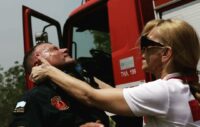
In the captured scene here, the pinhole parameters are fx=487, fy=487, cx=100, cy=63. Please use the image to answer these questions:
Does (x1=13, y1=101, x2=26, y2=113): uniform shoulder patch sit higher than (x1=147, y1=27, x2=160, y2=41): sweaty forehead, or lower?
lower

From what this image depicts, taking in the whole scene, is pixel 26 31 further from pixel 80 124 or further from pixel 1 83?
pixel 1 83

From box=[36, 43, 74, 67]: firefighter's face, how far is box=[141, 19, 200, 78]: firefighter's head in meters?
1.07

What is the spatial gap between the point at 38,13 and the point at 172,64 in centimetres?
333

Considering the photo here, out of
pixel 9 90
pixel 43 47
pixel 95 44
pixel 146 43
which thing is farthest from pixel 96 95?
pixel 9 90

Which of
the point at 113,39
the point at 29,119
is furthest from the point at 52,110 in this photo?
the point at 113,39

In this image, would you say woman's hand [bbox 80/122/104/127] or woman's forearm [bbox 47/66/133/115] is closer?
woman's forearm [bbox 47/66/133/115]

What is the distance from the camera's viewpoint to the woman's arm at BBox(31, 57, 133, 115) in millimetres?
2102

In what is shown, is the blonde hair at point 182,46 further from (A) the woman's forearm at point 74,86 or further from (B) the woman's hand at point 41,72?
(B) the woman's hand at point 41,72

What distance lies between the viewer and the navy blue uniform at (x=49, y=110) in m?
2.78

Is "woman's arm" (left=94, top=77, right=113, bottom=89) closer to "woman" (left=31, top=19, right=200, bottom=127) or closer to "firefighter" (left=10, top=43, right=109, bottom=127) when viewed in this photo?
"firefighter" (left=10, top=43, right=109, bottom=127)

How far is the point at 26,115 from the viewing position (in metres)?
2.79

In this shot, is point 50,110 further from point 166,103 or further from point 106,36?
point 106,36

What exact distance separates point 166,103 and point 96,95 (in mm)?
329

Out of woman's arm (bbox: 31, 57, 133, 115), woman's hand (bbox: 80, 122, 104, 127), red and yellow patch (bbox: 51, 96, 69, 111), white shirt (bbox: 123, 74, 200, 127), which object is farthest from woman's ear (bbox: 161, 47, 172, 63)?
red and yellow patch (bbox: 51, 96, 69, 111)
